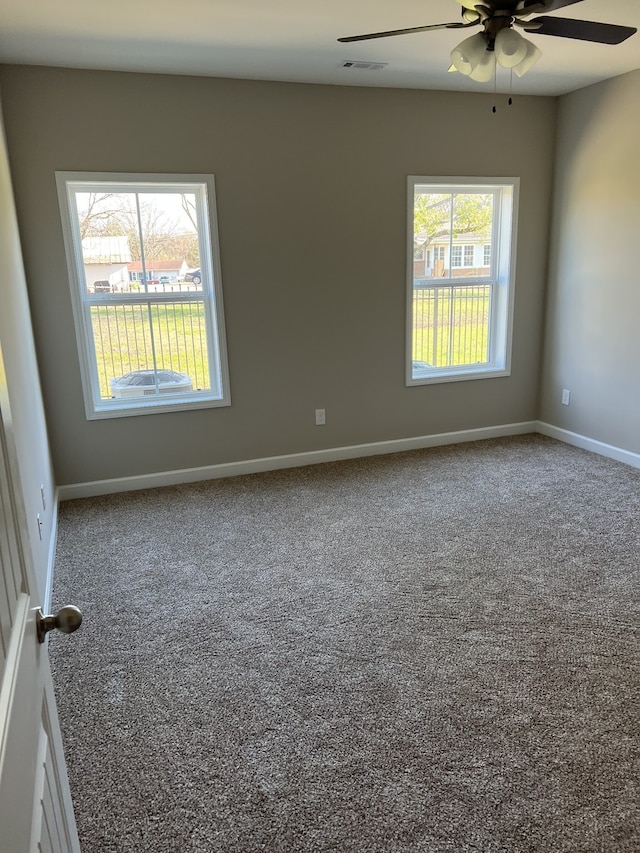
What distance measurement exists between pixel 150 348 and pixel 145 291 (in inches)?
15.3

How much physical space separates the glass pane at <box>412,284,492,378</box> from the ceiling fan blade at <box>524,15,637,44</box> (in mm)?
2348

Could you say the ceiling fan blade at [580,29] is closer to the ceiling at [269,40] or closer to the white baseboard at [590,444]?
the ceiling at [269,40]

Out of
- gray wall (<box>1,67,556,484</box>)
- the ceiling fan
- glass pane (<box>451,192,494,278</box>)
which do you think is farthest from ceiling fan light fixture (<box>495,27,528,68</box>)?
glass pane (<box>451,192,494,278</box>)

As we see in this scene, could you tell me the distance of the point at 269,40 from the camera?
3189 mm

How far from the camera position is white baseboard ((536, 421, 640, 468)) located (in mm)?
4387

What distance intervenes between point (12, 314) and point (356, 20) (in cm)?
223

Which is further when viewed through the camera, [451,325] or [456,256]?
[451,325]

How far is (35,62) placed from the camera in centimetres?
339

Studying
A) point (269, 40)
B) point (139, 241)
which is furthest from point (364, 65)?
point (139, 241)

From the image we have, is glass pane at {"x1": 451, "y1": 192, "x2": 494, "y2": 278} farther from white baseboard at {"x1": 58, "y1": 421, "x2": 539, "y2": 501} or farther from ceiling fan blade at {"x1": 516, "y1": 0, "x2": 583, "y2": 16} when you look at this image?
ceiling fan blade at {"x1": 516, "y1": 0, "x2": 583, "y2": 16}

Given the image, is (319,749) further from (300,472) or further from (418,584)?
(300,472)

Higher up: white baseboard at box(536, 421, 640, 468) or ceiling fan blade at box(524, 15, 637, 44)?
ceiling fan blade at box(524, 15, 637, 44)

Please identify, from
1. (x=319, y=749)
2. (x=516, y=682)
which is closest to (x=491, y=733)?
(x=516, y=682)

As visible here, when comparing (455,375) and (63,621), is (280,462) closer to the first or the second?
(455,375)
